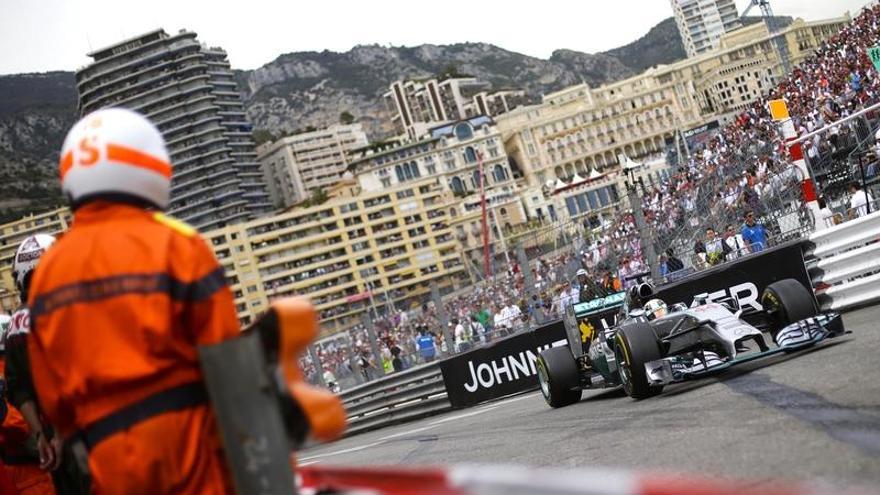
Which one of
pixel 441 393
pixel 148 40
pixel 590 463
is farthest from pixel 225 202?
pixel 590 463

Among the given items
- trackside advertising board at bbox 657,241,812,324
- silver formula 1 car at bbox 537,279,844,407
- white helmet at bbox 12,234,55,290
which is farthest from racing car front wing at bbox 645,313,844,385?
white helmet at bbox 12,234,55,290

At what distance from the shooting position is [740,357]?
34.3 feet

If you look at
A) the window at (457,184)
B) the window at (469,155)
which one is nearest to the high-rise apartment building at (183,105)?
the window at (457,184)

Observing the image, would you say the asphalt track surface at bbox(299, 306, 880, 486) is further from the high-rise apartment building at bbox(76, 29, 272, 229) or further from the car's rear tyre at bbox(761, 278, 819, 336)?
the high-rise apartment building at bbox(76, 29, 272, 229)

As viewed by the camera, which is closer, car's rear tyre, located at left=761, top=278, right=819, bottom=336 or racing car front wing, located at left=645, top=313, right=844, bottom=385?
racing car front wing, located at left=645, top=313, right=844, bottom=385

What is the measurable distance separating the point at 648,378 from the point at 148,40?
186771mm

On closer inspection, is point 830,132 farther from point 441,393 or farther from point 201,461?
point 201,461

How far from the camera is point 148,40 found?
188 metres

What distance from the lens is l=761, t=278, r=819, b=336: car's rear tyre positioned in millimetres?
10555

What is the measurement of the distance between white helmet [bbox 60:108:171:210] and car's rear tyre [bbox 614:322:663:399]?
7.42 metres

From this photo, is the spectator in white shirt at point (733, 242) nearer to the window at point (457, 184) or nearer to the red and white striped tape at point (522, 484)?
the red and white striped tape at point (522, 484)

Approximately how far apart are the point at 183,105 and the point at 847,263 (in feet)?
598

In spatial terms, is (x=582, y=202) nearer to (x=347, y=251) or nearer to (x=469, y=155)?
(x=469, y=155)

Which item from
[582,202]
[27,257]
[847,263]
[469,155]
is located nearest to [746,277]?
[847,263]
